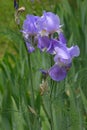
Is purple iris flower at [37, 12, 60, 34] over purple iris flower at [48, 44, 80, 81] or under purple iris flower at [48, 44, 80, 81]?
over

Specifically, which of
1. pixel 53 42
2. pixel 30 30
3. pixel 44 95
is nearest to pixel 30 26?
pixel 30 30

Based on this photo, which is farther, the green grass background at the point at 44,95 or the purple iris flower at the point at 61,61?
the green grass background at the point at 44,95

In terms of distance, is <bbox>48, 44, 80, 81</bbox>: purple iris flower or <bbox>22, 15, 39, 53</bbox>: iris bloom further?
<bbox>22, 15, 39, 53</bbox>: iris bloom

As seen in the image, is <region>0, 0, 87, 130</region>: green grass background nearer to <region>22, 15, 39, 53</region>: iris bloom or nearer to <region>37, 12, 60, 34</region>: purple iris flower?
<region>22, 15, 39, 53</region>: iris bloom

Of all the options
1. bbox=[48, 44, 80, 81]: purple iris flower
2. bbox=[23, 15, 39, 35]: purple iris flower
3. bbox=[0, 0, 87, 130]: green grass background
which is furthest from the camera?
bbox=[0, 0, 87, 130]: green grass background

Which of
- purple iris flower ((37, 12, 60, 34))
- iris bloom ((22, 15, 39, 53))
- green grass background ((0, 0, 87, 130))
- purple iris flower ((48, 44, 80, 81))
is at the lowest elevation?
green grass background ((0, 0, 87, 130))

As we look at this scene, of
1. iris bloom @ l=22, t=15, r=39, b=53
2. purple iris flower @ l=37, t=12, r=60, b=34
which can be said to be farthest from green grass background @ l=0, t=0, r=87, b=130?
purple iris flower @ l=37, t=12, r=60, b=34

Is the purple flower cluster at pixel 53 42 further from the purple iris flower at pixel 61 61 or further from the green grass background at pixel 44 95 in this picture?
the green grass background at pixel 44 95

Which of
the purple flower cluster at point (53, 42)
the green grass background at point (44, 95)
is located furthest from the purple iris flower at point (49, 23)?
the green grass background at point (44, 95)
